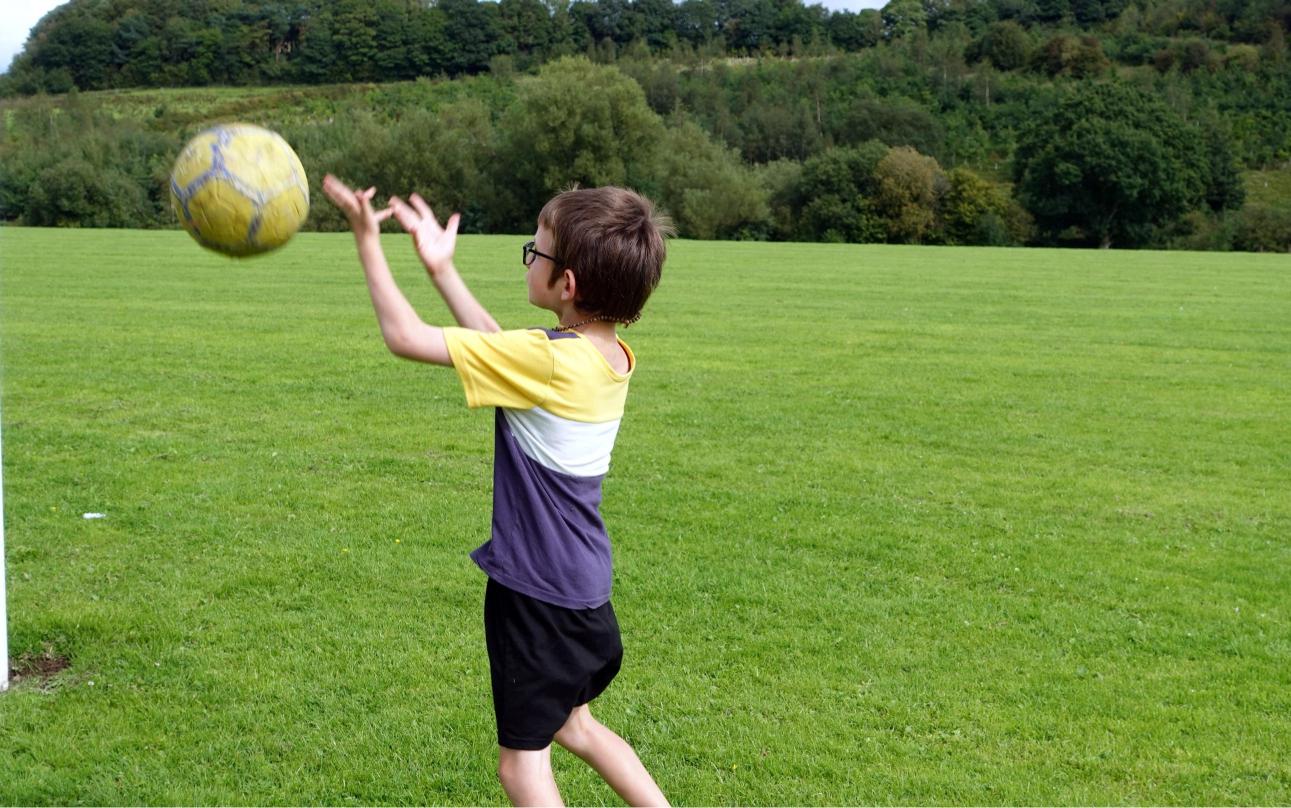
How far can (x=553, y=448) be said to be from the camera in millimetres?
3301

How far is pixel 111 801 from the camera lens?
424 centimetres

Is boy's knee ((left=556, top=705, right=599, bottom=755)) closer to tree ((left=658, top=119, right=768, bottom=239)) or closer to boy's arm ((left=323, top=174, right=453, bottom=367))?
boy's arm ((left=323, top=174, right=453, bottom=367))

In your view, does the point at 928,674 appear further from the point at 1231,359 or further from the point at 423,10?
the point at 423,10

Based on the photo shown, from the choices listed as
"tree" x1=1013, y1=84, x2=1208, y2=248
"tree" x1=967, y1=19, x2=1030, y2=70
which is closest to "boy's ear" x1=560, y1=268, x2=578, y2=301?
"tree" x1=1013, y1=84, x2=1208, y2=248

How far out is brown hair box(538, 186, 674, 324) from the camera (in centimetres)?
322

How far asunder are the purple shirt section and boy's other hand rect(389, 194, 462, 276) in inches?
17.5

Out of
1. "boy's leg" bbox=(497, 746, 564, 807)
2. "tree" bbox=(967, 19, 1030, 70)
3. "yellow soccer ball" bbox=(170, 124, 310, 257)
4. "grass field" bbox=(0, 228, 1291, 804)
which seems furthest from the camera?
"tree" bbox=(967, 19, 1030, 70)

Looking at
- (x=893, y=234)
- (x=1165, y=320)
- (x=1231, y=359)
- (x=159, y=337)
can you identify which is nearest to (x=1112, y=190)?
(x=893, y=234)

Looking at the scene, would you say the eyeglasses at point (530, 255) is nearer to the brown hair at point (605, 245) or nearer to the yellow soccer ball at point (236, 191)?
the brown hair at point (605, 245)

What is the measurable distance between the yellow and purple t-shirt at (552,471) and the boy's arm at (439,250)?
241 mm

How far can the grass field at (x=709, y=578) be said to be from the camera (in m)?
4.64

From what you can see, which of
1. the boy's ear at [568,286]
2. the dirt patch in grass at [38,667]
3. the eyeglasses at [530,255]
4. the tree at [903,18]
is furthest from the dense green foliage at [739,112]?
the boy's ear at [568,286]

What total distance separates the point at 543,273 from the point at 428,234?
33 centimetres

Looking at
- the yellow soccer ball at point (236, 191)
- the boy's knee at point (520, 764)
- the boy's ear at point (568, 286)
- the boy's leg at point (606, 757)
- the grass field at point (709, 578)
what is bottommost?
the grass field at point (709, 578)
